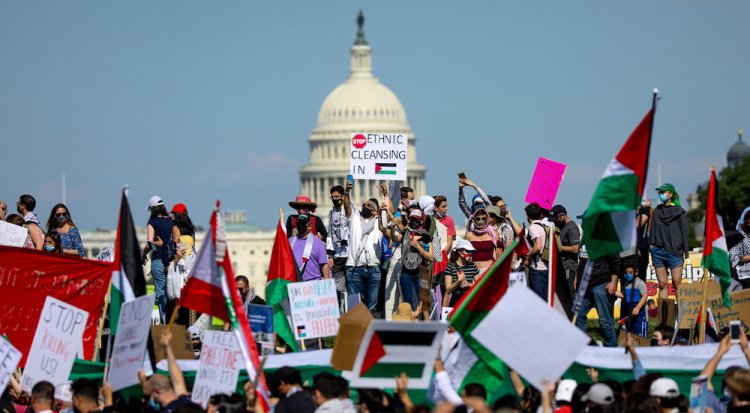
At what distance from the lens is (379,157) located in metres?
24.2

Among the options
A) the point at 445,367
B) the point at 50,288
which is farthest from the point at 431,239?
the point at 445,367

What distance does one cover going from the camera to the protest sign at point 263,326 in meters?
16.4

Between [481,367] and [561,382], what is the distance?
2.30 ft

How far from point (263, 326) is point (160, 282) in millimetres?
5674

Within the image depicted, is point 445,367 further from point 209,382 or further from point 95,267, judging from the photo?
point 95,267

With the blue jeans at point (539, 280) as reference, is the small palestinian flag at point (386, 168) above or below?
above

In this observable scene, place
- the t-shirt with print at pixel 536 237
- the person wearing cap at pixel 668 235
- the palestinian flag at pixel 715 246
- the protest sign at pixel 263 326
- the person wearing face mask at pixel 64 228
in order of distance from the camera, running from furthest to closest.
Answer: the person wearing face mask at pixel 64 228 → the person wearing cap at pixel 668 235 → the t-shirt with print at pixel 536 237 → the palestinian flag at pixel 715 246 → the protest sign at pixel 263 326

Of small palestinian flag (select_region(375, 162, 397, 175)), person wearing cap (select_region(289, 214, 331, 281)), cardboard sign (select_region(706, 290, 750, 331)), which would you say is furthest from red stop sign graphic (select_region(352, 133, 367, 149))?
cardboard sign (select_region(706, 290, 750, 331))

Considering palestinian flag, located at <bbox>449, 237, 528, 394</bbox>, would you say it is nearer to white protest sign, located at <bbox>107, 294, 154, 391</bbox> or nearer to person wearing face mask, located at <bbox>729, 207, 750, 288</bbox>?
white protest sign, located at <bbox>107, 294, 154, 391</bbox>

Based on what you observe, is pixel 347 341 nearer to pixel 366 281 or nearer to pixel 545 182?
pixel 366 281

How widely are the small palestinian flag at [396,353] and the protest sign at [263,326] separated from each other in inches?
133

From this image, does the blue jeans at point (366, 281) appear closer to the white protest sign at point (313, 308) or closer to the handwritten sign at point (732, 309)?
the white protest sign at point (313, 308)

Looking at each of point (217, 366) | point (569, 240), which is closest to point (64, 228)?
point (569, 240)

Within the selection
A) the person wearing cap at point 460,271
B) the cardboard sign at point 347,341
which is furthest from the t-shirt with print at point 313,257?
the cardboard sign at point 347,341
